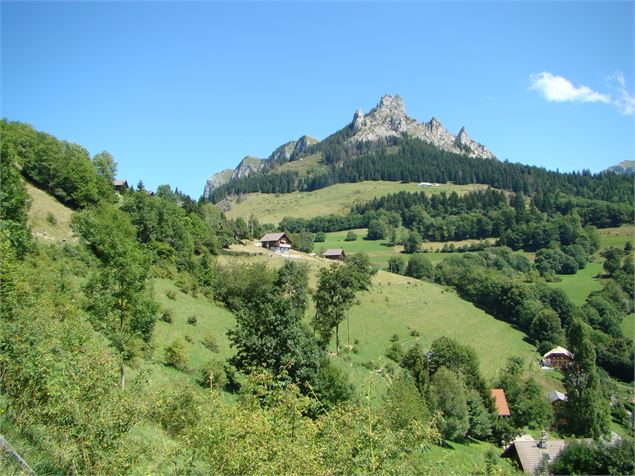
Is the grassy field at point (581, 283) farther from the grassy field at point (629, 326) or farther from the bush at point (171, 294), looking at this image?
the bush at point (171, 294)

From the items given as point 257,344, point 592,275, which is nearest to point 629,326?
point 592,275

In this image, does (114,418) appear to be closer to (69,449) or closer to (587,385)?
(69,449)

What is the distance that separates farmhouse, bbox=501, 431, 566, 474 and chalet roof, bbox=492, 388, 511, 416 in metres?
12.8

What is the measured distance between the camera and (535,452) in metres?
36.2

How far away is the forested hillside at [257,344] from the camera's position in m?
9.68

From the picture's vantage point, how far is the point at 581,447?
3284 cm

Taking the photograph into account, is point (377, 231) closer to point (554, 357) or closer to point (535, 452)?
point (554, 357)

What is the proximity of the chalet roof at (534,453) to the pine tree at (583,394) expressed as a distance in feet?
67.0

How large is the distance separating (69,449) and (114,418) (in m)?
0.95

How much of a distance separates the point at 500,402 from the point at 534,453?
58.1 feet

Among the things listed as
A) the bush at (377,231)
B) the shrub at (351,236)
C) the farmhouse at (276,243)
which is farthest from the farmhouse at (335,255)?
the bush at (377,231)

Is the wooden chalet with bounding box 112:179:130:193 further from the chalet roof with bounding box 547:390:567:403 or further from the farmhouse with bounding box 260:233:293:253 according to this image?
the chalet roof with bounding box 547:390:567:403

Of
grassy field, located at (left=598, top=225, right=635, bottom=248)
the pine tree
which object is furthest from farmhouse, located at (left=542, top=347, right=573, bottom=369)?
grassy field, located at (left=598, top=225, right=635, bottom=248)

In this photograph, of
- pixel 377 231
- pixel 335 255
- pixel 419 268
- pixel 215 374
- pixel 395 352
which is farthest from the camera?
pixel 377 231
